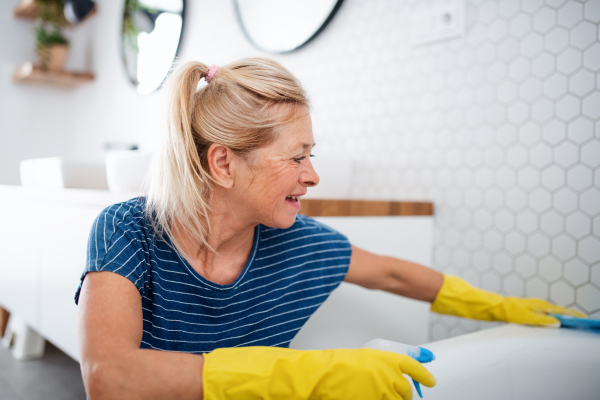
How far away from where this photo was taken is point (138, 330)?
0.60m

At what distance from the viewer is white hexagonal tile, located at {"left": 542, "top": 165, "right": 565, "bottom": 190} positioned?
1.09 metres

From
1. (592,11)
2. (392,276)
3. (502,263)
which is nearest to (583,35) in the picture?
(592,11)

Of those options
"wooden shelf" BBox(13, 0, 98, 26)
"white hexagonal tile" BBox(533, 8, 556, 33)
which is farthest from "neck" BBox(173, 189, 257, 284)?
"wooden shelf" BBox(13, 0, 98, 26)

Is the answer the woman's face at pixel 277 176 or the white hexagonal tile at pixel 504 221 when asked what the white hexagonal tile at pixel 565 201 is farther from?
the woman's face at pixel 277 176

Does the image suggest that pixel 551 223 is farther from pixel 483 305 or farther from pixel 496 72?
pixel 496 72

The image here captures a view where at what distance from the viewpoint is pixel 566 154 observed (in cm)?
108

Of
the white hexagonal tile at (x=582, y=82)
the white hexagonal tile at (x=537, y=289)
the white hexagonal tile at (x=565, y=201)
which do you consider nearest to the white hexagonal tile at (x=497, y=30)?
the white hexagonal tile at (x=582, y=82)

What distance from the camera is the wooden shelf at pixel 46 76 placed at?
2.96 metres

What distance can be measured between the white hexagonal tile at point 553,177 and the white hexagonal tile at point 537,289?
245mm

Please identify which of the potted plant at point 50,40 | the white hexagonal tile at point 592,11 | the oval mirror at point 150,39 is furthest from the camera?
the potted plant at point 50,40

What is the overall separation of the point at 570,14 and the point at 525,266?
634 mm

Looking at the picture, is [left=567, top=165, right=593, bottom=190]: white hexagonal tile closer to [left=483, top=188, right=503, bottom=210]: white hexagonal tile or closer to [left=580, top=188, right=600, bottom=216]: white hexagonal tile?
[left=580, top=188, right=600, bottom=216]: white hexagonal tile

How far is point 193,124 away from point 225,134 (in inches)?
2.6

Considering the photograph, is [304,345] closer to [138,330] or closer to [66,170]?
[138,330]
